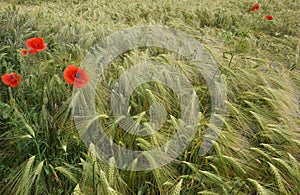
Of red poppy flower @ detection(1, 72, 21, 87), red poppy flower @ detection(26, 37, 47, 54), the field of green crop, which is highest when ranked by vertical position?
red poppy flower @ detection(26, 37, 47, 54)

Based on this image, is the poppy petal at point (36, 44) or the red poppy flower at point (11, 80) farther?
the poppy petal at point (36, 44)

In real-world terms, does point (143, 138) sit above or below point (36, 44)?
below

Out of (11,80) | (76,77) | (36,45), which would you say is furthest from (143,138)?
(36,45)

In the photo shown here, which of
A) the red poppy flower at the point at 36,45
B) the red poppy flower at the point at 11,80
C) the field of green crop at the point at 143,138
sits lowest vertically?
the field of green crop at the point at 143,138

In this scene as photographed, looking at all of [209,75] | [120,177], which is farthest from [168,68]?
[120,177]

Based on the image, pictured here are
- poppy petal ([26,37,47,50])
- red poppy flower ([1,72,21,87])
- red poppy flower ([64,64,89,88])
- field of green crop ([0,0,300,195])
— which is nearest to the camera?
field of green crop ([0,0,300,195])

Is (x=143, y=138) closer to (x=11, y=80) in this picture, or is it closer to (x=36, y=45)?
(x=11, y=80)

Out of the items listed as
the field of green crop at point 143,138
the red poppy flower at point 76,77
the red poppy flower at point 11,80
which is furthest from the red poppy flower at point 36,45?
the red poppy flower at point 76,77

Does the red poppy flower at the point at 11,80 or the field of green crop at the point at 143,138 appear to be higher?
the red poppy flower at the point at 11,80

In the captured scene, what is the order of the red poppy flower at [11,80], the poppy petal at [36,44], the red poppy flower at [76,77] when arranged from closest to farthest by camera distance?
the red poppy flower at [76,77]
the red poppy flower at [11,80]
the poppy petal at [36,44]

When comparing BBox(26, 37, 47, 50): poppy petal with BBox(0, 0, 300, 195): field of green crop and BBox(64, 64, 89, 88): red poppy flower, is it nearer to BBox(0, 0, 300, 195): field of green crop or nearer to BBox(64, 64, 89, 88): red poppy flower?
BBox(0, 0, 300, 195): field of green crop

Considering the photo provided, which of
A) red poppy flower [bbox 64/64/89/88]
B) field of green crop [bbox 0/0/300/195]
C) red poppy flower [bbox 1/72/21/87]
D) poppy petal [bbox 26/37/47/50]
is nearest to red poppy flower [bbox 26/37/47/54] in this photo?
poppy petal [bbox 26/37/47/50]

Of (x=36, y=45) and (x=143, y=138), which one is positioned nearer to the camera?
(x=143, y=138)

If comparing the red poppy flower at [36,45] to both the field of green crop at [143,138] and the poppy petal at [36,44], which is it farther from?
the field of green crop at [143,138]
